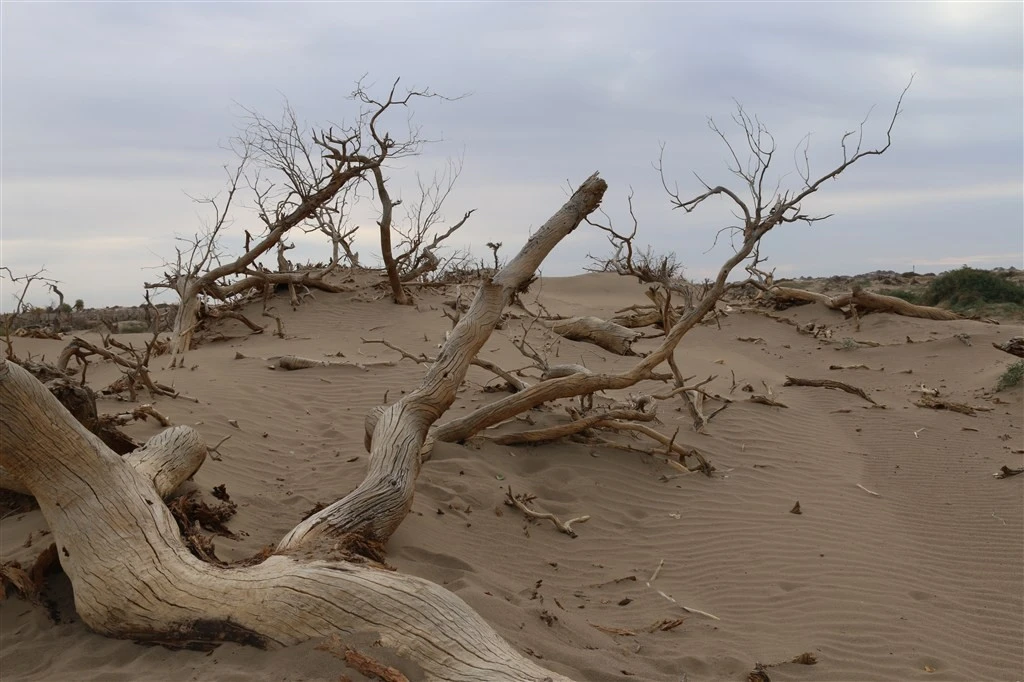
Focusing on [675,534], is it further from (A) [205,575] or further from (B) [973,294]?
(B) [973,294]

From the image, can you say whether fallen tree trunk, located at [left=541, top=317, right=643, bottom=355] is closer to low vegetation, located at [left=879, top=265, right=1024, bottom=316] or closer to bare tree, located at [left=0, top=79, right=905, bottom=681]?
bare tree, located at [left=0, top=79, right=905, bottom=681]

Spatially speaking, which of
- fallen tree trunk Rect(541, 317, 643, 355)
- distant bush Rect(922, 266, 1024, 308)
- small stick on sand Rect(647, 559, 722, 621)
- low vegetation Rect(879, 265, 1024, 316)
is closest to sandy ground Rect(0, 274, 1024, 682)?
small stick on sand Rect(647, 559, 722, 621)

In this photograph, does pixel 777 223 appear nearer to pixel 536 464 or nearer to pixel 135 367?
pixel 536 464

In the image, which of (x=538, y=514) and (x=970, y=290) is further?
(x=970, y=290)

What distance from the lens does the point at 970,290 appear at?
16375 millimetres

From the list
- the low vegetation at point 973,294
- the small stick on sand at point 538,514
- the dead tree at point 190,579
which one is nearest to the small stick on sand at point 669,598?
the small stick on sand at point 538,514

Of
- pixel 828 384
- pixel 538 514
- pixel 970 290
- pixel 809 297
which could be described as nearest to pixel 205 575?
pixel 538 514

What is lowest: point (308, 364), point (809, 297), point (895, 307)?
point (308, 364)

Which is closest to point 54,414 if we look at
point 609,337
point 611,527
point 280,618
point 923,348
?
point 280,618

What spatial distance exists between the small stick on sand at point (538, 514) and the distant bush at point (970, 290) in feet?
46.4

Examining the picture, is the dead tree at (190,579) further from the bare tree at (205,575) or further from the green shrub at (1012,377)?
the green shrub at (1012,377)

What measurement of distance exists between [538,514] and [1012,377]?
6420mm

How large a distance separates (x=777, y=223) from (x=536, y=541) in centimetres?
296

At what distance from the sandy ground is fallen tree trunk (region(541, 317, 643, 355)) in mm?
1624
